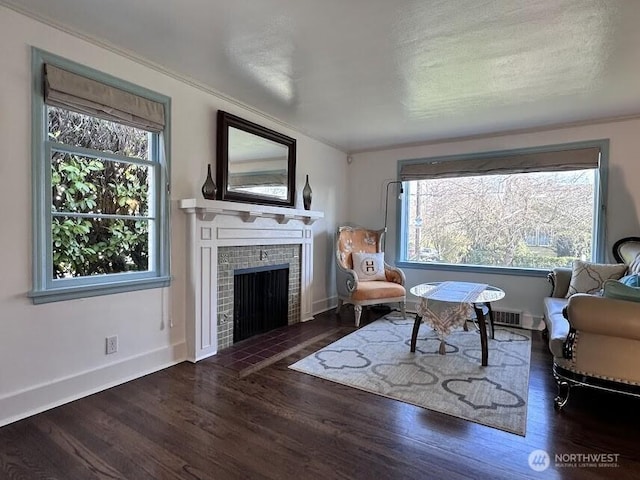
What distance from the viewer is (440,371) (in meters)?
2.70

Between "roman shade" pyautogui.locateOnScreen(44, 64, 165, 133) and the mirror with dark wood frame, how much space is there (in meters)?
0.64

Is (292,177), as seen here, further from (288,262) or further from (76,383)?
(76,383)

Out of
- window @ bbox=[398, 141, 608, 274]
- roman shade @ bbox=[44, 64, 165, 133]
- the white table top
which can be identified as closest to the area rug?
the white table top

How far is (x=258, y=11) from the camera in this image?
1934 millimetres

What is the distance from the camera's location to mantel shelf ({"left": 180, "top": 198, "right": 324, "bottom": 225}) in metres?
2.80

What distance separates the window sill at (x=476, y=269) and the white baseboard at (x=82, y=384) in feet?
10.3

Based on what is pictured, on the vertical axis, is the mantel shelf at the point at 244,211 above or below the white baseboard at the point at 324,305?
above

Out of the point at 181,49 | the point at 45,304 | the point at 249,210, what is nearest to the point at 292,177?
the point at 249,210

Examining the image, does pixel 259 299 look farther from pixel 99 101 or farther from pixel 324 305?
pixel 99 101

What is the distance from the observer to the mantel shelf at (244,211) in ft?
9.18

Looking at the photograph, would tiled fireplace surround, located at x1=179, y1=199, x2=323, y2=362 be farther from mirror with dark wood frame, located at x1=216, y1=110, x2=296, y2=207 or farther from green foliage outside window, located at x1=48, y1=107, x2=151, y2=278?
green foliage outside window, located at x1=48, y1=107, x2=151, y2=278

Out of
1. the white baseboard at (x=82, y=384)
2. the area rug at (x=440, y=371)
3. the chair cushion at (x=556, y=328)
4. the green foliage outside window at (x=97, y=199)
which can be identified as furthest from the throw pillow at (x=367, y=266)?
the green foliage outside window at (x=97, y=199)

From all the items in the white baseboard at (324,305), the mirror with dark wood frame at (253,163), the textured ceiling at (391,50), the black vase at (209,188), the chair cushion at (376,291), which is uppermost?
the textured ceiling at (391,50)

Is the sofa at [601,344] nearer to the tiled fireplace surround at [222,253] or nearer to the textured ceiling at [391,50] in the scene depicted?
the textured ceiling at [391,50]
